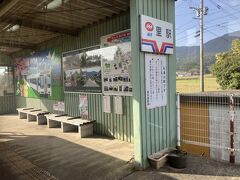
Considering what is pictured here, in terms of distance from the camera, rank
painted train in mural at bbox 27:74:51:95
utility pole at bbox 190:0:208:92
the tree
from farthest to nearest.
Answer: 1. the tree
2. utility pole at bbox 190:0:208:92
3. painted train in mural at bbox 27:74:51:95

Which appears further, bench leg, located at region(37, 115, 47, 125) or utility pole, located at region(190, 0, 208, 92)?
utility pole, located at region(190, 0, 208, 92)

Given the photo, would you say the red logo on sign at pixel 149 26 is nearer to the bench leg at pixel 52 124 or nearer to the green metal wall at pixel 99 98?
the green metal wall at pixel 99 98

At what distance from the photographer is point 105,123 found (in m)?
6.72

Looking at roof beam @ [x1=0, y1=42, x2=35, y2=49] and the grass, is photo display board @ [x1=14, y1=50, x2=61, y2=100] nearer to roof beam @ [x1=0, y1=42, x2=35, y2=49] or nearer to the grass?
roof beam @ [x1=0, y1=42, x2=35, y2=49]

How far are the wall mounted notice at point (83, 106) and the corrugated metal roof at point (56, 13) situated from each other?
2.23 metres

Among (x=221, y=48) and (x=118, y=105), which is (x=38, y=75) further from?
(x=221, y=48)

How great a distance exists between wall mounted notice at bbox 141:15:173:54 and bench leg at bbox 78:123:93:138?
343 cm

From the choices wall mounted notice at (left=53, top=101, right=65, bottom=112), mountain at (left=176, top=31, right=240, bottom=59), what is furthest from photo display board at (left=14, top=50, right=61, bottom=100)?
mountain at (left=176, top=31, right=240, bottom=59)

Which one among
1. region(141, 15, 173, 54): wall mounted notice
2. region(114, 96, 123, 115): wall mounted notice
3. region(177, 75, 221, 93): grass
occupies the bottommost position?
region(114, 96, 123, 115): wall mounted notice

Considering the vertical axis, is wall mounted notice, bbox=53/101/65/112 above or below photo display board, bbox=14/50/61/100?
below

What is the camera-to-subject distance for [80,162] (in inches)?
186

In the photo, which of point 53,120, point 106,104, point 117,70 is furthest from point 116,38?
point 53,120

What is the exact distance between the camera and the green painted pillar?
4.17m

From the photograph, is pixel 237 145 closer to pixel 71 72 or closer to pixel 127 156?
pixel 127 156
